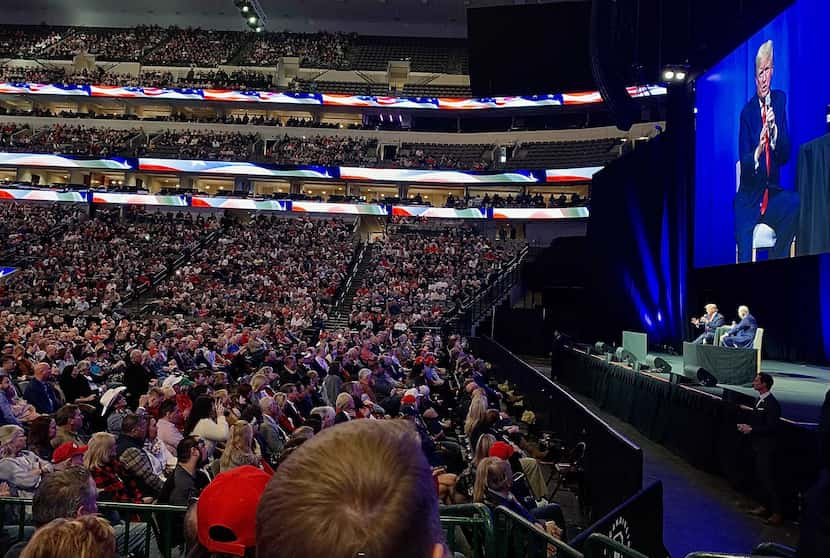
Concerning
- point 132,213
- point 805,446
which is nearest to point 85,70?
point 132,213

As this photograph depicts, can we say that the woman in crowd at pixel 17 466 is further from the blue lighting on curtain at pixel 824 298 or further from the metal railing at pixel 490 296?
the metal railing at pixel 490 296

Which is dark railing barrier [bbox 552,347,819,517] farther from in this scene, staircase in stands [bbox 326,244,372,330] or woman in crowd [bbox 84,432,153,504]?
staircase in stands [bbox 326,244,372,330]

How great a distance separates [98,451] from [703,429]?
762cm

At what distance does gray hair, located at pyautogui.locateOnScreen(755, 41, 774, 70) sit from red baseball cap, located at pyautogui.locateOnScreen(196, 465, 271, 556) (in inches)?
549

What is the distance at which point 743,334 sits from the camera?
1180 centimetres

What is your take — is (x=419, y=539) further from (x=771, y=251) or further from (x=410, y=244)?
(x=410, y=244)

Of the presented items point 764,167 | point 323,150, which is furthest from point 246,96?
point 764,167

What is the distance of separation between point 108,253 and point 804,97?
98.7 ft

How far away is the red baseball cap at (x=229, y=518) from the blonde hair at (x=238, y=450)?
3294 mm

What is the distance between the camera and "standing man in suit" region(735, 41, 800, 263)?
12.2 meters

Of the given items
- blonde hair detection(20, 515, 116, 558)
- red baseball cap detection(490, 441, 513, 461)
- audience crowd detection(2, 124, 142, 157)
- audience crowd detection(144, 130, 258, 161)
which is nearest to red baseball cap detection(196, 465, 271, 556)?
blonde hair detection(20, 515, 116, 558)

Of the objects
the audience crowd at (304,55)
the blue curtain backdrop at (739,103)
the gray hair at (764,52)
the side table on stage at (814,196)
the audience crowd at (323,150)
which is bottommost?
the side table on stage at (814,196)

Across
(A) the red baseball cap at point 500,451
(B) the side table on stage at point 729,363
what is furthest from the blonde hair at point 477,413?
(B) the side table on stage at point 729,363

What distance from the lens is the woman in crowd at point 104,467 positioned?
16.5 ft
